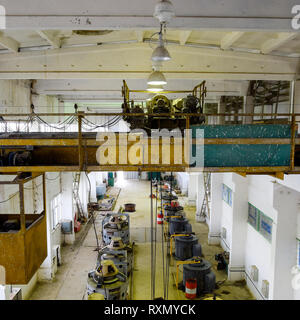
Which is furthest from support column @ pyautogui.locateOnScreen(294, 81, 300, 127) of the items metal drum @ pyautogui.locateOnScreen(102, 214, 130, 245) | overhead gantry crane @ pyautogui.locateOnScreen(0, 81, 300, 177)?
metal drum @ pyautogui.locateOnScreen(102, 214, 130, 245)

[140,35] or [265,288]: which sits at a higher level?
[140,35]

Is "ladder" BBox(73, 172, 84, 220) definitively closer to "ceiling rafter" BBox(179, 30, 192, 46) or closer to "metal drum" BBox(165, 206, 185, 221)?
"metal drum" BBox(165, 206, 185, 221)

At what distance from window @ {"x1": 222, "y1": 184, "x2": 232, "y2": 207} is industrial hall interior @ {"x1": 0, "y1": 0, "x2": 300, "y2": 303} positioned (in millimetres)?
189

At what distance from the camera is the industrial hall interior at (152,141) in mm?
6242

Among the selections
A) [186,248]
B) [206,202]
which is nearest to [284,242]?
[186,248]

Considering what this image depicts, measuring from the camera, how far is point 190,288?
12133mm

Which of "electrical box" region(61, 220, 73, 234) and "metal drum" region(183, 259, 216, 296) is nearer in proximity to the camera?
"metal drum" region(183, 259, 216, 296)

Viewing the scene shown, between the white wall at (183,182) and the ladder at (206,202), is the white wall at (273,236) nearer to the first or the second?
the ladder at (206,202)

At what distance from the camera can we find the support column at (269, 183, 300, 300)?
10.0 meters

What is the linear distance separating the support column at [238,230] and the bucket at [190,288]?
10.6ft

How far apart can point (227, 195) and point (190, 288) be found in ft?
23.3

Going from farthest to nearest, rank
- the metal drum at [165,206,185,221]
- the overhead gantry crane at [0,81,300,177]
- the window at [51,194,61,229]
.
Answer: the metal drum at [165,206,185,221] < the window at [51,194,61,229] < the overhead gantry crane at [0,81,300,177]

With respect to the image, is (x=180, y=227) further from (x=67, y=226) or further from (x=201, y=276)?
(x=67, y=226)
